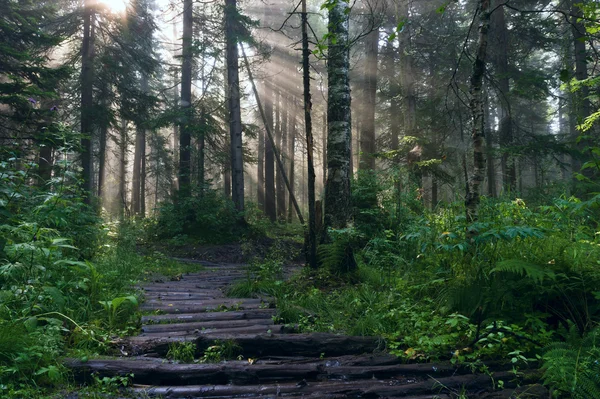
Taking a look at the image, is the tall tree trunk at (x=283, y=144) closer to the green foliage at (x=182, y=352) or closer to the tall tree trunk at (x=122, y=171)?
the tall tree trunk at (x=122, y=171)

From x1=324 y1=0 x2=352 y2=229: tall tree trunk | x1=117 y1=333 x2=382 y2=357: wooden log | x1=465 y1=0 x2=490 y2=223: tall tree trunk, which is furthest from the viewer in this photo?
x1=324 y1=0 x2=352 y2=229: tall tree trunk

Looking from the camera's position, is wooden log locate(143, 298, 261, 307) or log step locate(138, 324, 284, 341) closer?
log step locate(138, 324, 284, 341)

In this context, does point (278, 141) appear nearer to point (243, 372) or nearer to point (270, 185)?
point (270, 185)

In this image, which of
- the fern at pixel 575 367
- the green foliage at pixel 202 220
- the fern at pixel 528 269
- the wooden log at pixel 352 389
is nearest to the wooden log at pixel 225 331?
the wooden log at pixel 352 389

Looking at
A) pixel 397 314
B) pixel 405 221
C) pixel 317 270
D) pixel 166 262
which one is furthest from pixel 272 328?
pixel 166 262

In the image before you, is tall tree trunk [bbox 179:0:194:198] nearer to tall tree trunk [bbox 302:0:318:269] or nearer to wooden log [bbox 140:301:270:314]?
tall tree trunk [bbox 302:0:318:269]

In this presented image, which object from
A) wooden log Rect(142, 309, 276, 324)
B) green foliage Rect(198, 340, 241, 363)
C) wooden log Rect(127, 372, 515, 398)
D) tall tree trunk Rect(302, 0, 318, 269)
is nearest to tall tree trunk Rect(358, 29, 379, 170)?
tall tree trunk Rect(302, 0, 318, 269)

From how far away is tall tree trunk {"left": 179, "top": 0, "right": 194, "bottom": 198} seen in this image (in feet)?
53.5

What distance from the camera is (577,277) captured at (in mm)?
3926

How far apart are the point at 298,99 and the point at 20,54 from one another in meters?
19.2

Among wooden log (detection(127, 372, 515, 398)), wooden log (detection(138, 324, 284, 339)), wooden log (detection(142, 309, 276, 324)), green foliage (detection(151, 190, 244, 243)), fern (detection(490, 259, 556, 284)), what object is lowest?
wooden log (detection(127, 372, 515, 398))

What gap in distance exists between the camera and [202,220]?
15.3 metres

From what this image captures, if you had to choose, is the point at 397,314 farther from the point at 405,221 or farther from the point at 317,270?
the point at 405,221

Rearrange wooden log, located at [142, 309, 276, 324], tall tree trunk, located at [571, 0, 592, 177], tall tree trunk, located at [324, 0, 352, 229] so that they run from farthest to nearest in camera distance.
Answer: tall tree trunk, located at [324, 0, 352, 229] → tall tree trunk, located at [571, 0, 592, 177] → wooden log, located at [142, 309, 276, 324]
